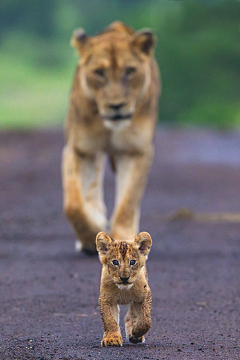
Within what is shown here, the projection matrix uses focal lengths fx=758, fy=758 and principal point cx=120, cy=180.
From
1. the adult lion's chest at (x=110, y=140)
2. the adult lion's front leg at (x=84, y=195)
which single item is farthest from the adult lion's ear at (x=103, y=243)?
the adult lion's chest at (x=110, y=140)

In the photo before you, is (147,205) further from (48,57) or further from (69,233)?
(48,57)

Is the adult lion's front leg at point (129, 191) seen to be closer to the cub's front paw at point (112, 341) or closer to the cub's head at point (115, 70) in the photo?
the cub's head at point (115, 70)

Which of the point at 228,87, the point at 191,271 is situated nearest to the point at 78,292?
the point at 191,271

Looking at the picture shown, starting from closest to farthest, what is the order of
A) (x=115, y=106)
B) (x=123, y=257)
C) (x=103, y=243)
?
(x=123, y=257) < (x=103, y=243) < (x=115, y=106)

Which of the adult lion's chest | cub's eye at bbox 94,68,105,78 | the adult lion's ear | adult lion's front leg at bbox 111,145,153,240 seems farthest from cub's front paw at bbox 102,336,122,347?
cub's eye at bbox 94,68,105,78

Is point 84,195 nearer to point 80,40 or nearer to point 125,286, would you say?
point 80,40

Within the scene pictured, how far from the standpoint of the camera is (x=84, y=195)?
7121 millimetres

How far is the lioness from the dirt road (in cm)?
40

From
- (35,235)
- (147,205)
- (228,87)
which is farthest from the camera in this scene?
(228,87)

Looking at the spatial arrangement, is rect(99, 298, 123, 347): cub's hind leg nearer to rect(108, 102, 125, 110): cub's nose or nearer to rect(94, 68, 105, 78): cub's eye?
rect(108, 102, 125, 110): cub's nose

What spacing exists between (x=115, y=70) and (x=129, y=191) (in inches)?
42.9

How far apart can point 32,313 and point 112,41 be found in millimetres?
3190

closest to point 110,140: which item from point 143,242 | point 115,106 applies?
point 115,106

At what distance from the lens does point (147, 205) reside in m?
12.2
